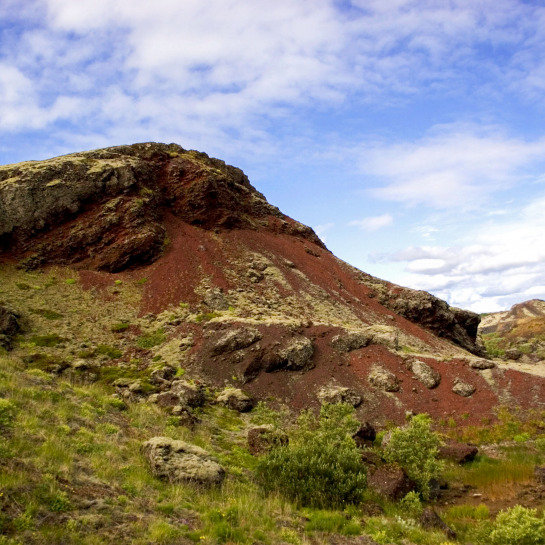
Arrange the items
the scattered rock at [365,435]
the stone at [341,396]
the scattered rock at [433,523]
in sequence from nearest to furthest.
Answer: the scattered rock at [433,523] < the scattered rock at [365,435] < the stone at [341,396]

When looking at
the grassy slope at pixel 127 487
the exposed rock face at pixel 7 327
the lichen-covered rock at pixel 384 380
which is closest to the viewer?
the grassy slope at pixel 127 487

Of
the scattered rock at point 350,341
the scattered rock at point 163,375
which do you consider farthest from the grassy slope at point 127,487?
the scattered rock at point 350,341

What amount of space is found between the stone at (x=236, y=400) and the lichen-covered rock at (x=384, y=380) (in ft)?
28.0

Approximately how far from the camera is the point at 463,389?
2936cm

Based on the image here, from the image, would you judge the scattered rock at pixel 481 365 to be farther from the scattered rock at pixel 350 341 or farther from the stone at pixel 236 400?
the stone at pixel 236 400

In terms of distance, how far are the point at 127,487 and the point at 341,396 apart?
60.6ft

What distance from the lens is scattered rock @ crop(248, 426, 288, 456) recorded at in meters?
19.8

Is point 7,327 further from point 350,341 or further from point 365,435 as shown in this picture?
point 365,435

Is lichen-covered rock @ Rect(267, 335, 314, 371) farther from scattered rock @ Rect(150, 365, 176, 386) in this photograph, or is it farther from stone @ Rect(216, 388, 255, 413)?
scattered rock @ Rect(150, 365, 176, 386)

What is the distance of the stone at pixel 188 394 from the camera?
999 inches

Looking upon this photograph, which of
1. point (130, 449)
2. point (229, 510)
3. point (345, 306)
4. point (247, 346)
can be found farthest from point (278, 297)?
point (229, 510)

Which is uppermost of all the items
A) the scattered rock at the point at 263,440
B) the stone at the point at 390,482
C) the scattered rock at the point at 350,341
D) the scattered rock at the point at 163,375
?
the scattered rock at the point at 350,341

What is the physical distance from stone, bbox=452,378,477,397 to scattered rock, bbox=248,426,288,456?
576 inches

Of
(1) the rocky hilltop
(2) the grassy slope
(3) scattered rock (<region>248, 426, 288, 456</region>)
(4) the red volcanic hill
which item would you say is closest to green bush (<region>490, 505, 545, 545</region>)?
(2) the grassy slope
